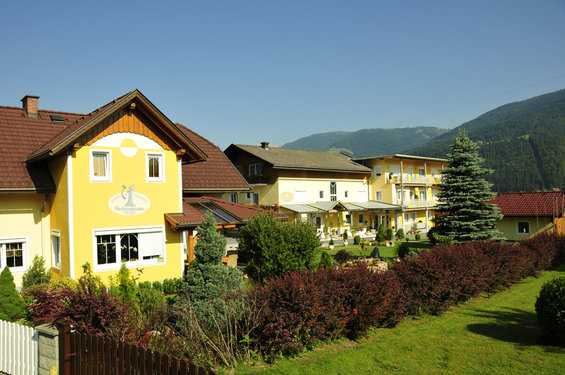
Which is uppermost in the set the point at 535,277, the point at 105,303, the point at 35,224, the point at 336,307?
the point at 35,224

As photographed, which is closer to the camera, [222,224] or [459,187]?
[222,224]

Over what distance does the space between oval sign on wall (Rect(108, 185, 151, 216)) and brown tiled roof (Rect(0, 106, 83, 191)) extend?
102 inches

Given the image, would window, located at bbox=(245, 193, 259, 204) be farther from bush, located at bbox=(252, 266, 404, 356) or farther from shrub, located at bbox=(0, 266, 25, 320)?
bush, located at bbox=(252, 266, 404, 356)

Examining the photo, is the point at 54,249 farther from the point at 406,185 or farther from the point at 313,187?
the point at 406,185

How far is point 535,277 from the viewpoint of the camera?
18.8 m

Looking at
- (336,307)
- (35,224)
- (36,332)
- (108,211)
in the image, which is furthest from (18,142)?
(336,307)

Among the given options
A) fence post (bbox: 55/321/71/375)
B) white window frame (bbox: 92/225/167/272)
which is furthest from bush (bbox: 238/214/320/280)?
fence post (bbox: 55/321/71/375)

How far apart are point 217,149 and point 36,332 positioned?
17900 mm

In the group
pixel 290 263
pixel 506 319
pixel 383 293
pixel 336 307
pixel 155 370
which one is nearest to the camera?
pixel 155 370

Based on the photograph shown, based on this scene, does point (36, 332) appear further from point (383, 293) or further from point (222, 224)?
point (222, 224)

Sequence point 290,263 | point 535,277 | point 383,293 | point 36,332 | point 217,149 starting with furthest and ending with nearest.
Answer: point 217,149 < point 535,277 < point 290,263 < point 383,293 < point 36,332

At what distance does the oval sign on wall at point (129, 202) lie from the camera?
1580cm

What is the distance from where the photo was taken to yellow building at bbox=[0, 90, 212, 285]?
49.1 ft

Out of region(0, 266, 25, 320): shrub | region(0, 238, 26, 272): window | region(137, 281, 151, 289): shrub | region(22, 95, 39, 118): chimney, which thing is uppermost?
region(22, 95, 39, 118): chimney
